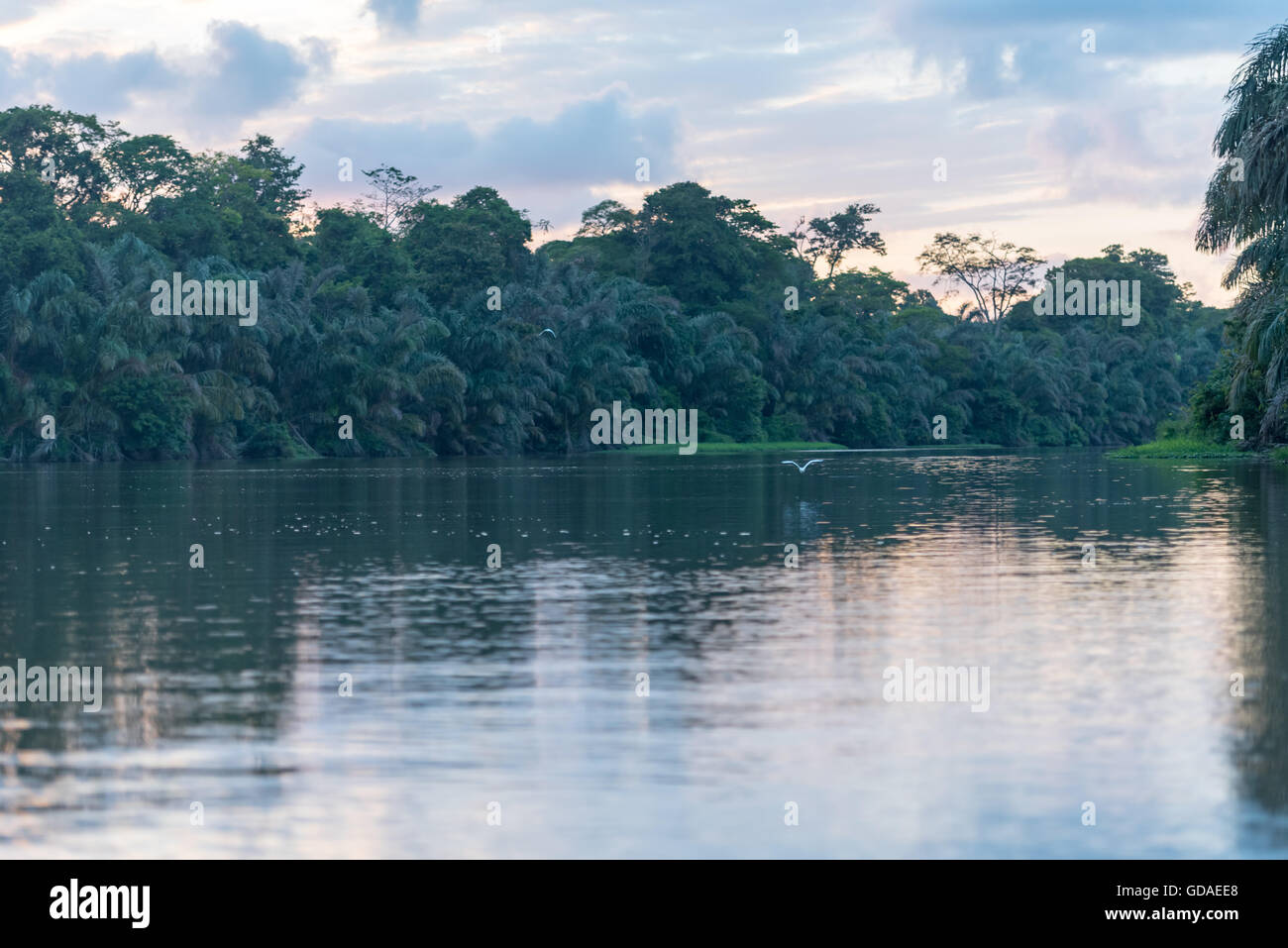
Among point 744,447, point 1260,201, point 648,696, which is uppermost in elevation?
point 1260,201

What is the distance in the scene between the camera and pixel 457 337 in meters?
98.1

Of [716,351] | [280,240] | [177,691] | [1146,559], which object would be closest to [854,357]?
[716,351]

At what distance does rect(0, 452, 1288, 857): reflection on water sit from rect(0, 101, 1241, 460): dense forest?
99.9 feet

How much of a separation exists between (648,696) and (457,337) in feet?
288

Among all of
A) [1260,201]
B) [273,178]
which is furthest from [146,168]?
[1260,201]

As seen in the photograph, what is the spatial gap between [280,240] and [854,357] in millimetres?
40300

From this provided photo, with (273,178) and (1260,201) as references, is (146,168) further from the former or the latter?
(1260,201)

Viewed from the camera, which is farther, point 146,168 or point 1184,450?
point 146,168

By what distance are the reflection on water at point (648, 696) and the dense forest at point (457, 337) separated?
99.9 feet

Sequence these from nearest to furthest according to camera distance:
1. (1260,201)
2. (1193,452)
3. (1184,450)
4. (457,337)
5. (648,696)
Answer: (648,696) < (1260,201) < (1193,452) < (1184,450) < (457,337)

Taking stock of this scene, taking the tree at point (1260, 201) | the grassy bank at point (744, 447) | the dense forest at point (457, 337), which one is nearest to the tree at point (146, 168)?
the dense forest at point (457, 337)

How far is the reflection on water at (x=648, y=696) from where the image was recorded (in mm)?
7938

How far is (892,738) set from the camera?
991 cm

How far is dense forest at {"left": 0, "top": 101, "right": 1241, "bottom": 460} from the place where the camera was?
8300 cm
